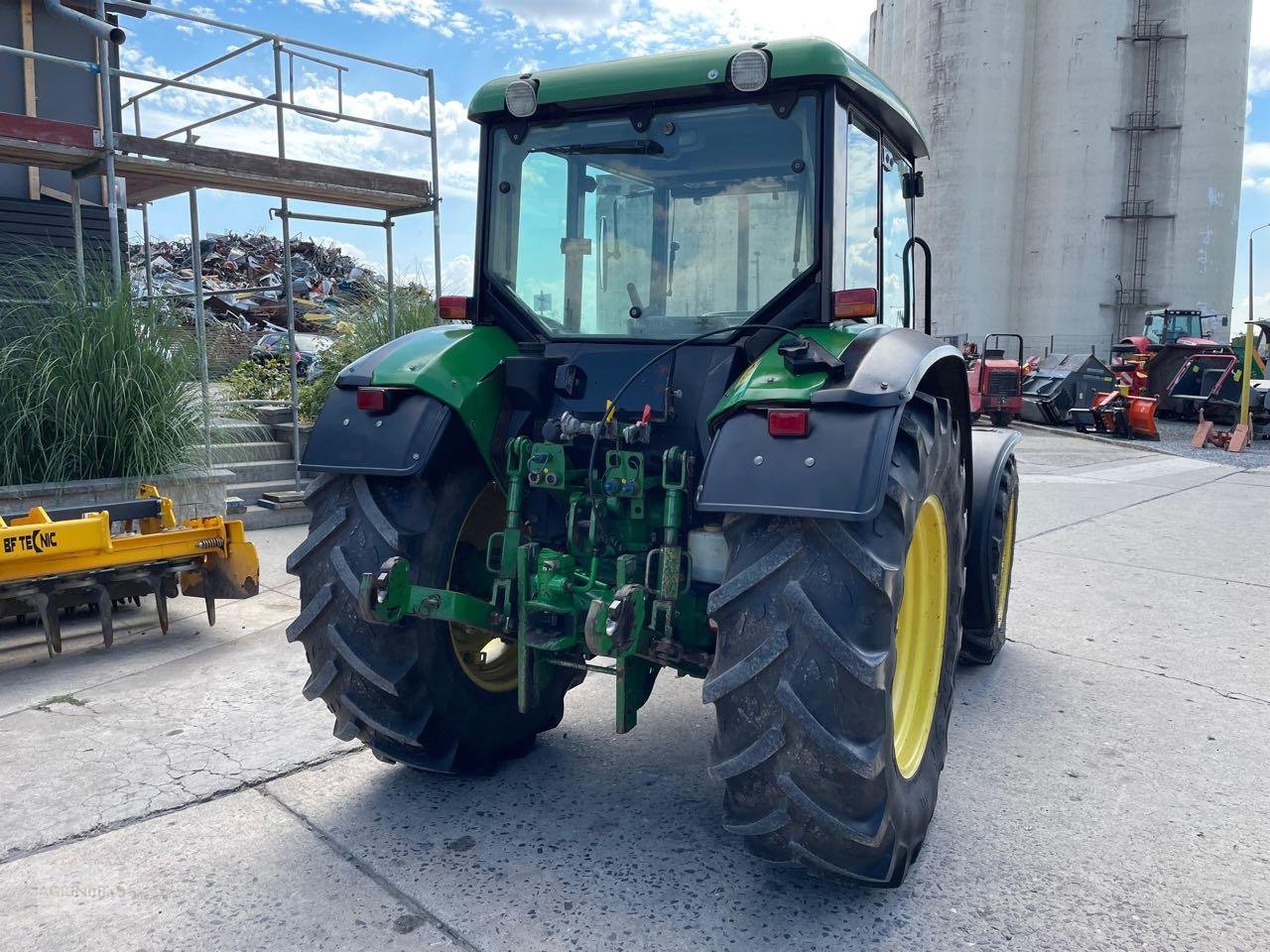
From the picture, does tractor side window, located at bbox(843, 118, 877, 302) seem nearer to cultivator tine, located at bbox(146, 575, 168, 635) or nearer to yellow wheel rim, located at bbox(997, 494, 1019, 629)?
yellow wheel rim, located at bbox(997, 494, 1019, 629)

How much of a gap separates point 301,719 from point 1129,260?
35299 mm

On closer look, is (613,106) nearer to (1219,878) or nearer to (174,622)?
(1219,878)

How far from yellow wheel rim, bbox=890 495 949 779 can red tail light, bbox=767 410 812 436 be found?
0.69 m

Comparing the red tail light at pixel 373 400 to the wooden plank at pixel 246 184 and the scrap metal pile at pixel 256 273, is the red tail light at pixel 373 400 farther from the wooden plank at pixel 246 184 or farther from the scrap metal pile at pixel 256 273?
the scrap metal pile at pixel 256 273

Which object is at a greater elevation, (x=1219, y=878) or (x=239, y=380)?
(x=239, y=380)

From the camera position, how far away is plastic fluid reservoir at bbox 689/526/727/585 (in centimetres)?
286

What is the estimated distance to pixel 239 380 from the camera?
999 cm

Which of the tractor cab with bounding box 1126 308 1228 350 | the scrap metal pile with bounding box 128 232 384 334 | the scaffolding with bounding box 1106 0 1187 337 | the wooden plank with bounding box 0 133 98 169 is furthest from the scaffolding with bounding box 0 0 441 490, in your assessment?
the scaffolding with bounding box 1106 0 1187 337

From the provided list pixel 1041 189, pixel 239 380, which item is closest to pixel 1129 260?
pixel 1041 189

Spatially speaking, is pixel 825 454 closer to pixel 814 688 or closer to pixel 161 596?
pixel 814 688

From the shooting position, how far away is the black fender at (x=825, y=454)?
2.37m

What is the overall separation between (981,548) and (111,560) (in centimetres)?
392

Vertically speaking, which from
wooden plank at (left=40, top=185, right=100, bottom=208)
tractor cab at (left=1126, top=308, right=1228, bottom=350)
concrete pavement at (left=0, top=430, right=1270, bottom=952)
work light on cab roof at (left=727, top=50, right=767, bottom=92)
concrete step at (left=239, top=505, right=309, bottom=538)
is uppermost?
wooden plank at (left=40, top=185, right=100, bottom=208)

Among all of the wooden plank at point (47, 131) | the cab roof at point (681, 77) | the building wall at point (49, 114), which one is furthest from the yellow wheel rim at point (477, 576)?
the building wall at point (49, 114)
